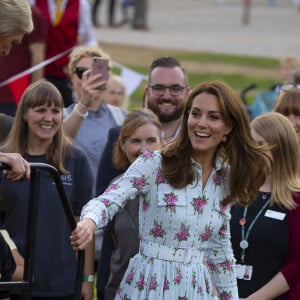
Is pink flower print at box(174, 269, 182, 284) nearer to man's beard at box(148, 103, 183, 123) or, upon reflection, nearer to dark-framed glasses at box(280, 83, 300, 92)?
man's beard at box(148, 103, 183, 123)

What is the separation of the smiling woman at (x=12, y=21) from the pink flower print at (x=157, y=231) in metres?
1.18

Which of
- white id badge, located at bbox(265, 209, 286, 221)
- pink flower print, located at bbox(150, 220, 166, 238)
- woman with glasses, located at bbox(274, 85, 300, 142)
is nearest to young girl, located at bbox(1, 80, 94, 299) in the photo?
pink flower print, located at bbox(150, 220, 166, 238)

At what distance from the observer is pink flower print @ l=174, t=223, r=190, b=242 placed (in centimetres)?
543

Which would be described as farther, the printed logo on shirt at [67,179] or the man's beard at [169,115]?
the man's beard at [169,115]

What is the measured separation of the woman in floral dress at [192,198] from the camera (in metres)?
5.41

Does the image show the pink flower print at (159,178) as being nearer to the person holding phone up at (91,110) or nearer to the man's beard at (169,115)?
the person holding phone up at (91,110)

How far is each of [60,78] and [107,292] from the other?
4689 mm

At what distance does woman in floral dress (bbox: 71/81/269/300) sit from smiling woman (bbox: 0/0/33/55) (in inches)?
34.9

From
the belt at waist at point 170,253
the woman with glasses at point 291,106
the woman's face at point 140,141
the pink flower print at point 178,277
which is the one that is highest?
the woman with glasses at point 291,106

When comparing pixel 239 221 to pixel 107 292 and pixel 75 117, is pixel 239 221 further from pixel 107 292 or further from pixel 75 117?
pixel 75 117

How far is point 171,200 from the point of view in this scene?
5.42m

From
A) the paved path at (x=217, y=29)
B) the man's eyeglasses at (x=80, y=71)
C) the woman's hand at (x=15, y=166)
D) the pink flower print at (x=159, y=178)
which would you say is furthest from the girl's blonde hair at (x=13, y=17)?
the paved path at (x=217, y=29)

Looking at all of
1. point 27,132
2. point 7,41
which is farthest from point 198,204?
point 27,132

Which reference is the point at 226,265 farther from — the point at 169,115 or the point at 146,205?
the point at 169,115
